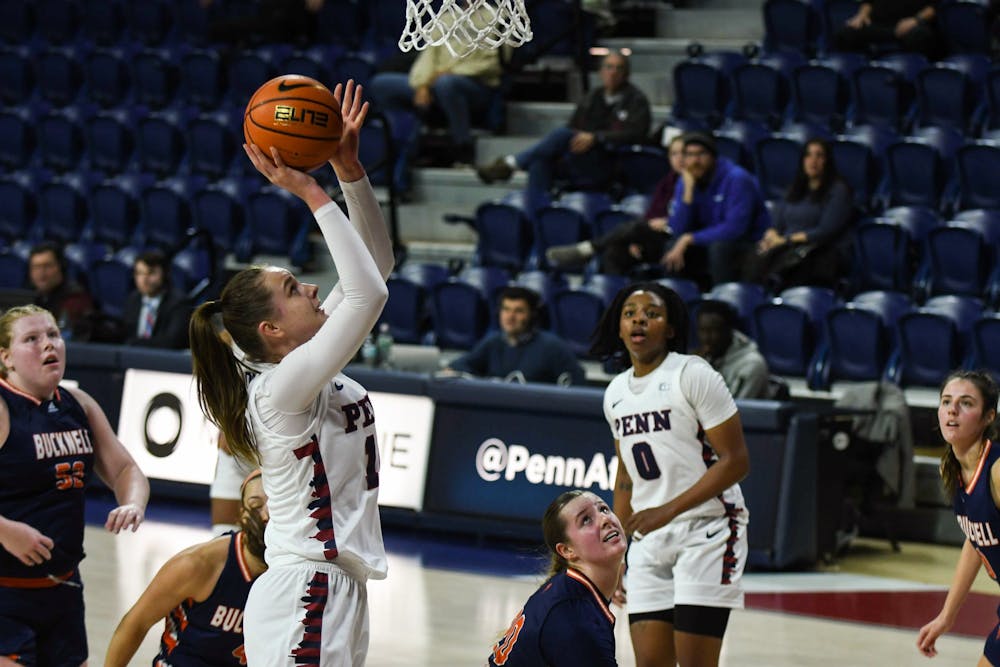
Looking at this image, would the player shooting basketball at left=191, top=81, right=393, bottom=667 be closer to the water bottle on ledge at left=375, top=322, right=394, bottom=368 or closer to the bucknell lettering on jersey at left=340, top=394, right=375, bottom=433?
the bucknell lettering on jersey at left=340, top=394, right=375, bottom=433

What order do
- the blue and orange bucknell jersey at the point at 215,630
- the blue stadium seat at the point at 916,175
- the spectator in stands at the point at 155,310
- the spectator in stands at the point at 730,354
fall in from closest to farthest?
the blue and orange bucknell jersey at the point at 215,630
the spectator in stands at the point at 730,354
the spectator in stands at the point at 155,310
the blue stadium seat at the point at 916,175

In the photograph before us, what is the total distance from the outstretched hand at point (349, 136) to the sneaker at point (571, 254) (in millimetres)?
7686

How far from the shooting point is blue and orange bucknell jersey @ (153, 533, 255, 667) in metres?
4.72

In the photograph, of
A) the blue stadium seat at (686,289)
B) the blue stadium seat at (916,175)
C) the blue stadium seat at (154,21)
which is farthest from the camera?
the blue stadium seat at (154,21)

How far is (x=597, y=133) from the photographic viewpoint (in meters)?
12.7

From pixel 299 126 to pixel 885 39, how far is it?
9.86m

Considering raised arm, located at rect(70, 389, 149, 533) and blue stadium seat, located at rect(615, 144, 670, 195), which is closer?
raised arm, located at rect(70, 389, 149, 533)

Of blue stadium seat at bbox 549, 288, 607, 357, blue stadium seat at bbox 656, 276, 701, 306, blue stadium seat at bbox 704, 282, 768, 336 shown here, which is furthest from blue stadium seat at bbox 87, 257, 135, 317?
blue stadium seat at bbox 704, 282, 768, 336

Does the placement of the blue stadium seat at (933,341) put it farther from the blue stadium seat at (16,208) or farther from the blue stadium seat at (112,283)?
the blue stadium seat at (16,208)

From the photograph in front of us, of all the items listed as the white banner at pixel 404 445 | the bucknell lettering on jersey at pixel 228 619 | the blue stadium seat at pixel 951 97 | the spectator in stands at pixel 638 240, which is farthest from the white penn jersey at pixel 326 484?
the blue stadium seat at pixel 951 97

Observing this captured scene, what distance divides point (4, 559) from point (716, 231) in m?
7.11

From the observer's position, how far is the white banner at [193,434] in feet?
33.1

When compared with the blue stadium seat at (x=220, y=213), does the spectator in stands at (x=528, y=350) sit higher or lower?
lower

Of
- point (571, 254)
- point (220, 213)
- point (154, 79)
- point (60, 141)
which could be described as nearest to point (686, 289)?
point (571, 254)
